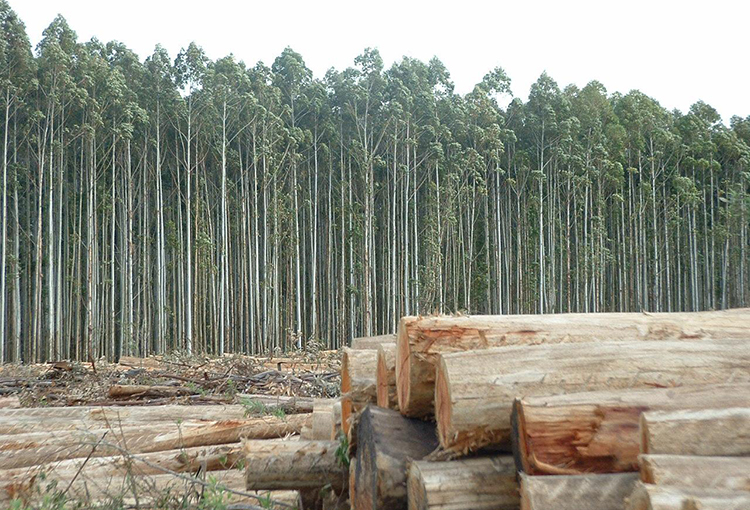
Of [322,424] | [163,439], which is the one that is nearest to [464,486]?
[322,424]

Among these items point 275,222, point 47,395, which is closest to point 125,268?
point 275,222

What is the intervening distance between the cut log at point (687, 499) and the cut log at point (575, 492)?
0.93 feet

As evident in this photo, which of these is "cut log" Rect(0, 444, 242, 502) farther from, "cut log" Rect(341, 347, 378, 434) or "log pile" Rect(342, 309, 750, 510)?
"log pile" Rect(342, 309, 750, 510)

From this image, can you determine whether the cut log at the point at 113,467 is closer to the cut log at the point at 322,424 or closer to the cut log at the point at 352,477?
the cut log at the point at 322,424

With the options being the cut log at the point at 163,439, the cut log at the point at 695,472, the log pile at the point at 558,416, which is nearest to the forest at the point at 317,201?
the cut log at the point at 163,439

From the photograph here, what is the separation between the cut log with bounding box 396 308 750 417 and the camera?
10.0ft

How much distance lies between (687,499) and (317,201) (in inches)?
1158

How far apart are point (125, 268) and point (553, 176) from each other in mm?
21352

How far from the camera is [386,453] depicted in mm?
2885

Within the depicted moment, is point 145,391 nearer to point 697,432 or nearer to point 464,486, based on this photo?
point 464,486

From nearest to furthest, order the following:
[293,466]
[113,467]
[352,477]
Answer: [352,477]
[293,466]
[113,467]

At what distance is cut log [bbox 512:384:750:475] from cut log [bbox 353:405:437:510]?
1.84 ft

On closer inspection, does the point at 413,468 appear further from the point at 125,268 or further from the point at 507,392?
the point at 125,268

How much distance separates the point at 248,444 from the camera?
3.63 meters
